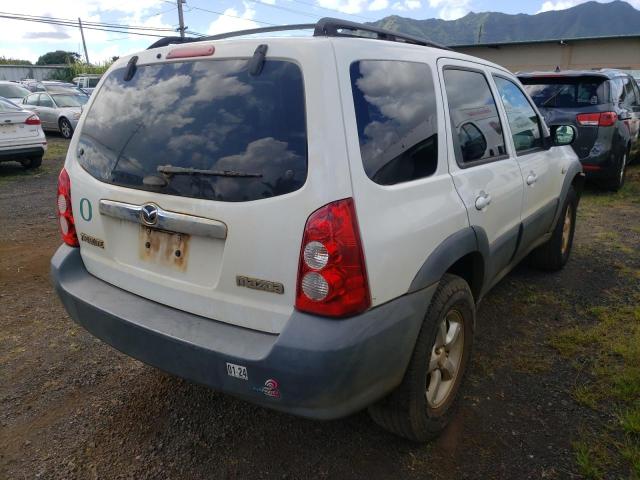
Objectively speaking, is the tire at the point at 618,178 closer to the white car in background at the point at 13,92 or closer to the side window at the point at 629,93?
the side window at the point at 629,93

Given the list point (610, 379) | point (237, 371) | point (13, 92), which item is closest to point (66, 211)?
point (237, 371)

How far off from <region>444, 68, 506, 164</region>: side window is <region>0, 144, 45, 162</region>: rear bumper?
359 inches

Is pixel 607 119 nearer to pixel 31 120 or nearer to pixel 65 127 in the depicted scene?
pixel 31 120

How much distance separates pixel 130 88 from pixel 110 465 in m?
1.75

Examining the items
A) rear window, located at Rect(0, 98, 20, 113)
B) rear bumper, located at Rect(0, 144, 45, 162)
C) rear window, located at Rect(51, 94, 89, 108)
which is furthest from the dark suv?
rear window, located at Rect(51, 94, 89, 108)

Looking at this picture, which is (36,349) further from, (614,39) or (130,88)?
(614,39)

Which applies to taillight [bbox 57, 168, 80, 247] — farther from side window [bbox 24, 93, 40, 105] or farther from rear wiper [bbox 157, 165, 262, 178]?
Result: side window [bbox 24, 93, 40, 105]

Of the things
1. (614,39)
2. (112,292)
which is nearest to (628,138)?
(112,292)

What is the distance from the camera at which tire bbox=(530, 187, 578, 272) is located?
171 inches

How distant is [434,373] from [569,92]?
19.9ft

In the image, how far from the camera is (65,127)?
49.3ft

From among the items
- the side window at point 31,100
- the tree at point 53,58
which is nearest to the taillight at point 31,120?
the side window at point 31,100

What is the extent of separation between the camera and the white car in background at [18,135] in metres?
8.95

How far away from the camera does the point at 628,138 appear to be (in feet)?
24.2
